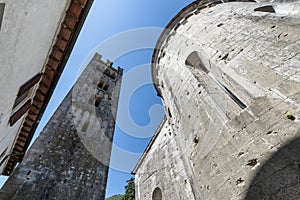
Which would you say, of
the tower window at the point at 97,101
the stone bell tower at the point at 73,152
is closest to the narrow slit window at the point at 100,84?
the stone bell tower at the point at 73,152

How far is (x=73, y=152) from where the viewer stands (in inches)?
476

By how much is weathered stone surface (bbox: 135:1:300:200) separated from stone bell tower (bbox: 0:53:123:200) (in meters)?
6.37

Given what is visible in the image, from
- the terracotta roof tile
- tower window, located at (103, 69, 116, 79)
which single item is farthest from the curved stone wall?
tower window, located at (103, 69, 116, 79)

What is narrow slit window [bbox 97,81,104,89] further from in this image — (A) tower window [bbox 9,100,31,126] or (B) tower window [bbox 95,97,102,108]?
(A) tower window [bbox 9,100,31,126]

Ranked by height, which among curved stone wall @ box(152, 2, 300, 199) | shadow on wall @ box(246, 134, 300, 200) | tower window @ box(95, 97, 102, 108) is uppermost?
tower window @ box(95, 97, 102, 108)

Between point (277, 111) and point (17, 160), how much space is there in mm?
9751

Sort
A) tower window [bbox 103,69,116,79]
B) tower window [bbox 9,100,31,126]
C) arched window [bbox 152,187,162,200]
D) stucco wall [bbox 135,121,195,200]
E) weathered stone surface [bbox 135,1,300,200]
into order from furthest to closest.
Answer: tower window [bbox 103,69,116,79] → arched window [bbox 152,187,162,200] → stucco wall [bbox 135,121,195,200] → tower window [bbox 9,100,31,126] → weathered stone surface [bbox 135,1,300,200]

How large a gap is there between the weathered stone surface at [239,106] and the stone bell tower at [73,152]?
6366 mm

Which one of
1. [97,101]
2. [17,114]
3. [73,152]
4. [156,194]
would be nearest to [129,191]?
[73,152]

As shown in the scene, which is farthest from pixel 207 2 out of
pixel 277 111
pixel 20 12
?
pixel 20 12

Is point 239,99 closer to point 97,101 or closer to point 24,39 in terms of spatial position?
point 24,39

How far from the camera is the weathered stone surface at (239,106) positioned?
2467mm

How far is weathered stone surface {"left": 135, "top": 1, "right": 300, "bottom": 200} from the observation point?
2467mm

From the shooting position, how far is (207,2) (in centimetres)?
775
